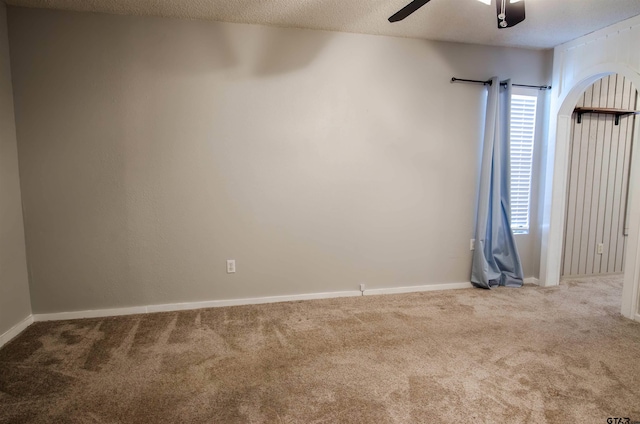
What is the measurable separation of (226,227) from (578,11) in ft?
11.4

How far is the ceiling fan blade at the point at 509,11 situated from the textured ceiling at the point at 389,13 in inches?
30.3

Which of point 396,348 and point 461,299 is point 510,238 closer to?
point 461,299

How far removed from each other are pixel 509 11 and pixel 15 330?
404cm

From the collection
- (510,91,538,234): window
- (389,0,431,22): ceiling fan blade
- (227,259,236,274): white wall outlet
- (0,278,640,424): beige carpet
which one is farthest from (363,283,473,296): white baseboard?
(389,0,431,22): ceiling fan blade

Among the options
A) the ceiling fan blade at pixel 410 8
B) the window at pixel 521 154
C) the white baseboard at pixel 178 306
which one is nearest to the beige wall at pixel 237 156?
the white baseboard at pixel 178 306

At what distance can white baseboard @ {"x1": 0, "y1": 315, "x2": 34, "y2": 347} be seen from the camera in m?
2.54

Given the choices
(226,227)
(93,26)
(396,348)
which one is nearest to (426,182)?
(396,348)

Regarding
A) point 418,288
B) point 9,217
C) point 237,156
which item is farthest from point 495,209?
point 9,217

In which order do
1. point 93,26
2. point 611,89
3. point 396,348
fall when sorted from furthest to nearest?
point 611,89 → point 93,26 → point 396,348

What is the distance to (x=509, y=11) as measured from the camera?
203 centimetres

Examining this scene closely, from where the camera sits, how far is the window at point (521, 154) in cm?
380

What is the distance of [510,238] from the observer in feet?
12.4

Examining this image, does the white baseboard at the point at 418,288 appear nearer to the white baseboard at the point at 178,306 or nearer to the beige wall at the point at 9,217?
the white baseboard at the point at 178,306

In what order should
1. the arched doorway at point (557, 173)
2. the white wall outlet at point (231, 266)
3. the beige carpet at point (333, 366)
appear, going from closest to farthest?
the beige carpet at point (333, 366), the white wall outlet at point (231, 266), the arched doorway at point (557, 173)
